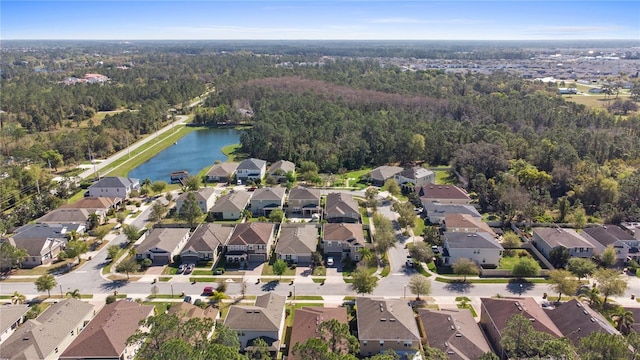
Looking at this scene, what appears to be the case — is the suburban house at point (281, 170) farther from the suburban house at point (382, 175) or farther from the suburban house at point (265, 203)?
the suburban house at point (382, 175)

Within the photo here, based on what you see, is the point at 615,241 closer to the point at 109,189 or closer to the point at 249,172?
the point at 249,172

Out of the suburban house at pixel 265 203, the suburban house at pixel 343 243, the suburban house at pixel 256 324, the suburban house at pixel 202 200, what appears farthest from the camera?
the suburban house at pixel 265 203

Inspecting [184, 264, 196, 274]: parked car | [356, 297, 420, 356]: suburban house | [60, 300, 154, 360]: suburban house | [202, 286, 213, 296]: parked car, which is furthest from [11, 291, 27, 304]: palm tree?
[356, 297, 420, 356]: suburban house

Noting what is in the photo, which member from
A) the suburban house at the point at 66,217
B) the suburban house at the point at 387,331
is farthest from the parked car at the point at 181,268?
the suburban house at the point at 387,331

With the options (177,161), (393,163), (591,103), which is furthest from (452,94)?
(177,161)

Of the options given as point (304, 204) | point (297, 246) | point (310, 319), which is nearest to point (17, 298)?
point (297, 246)

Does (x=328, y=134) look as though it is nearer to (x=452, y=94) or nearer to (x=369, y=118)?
(x=369, y=118)

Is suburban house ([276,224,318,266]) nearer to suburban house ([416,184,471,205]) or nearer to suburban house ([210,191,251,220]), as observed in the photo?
suburban house ([210,191,251,220])
